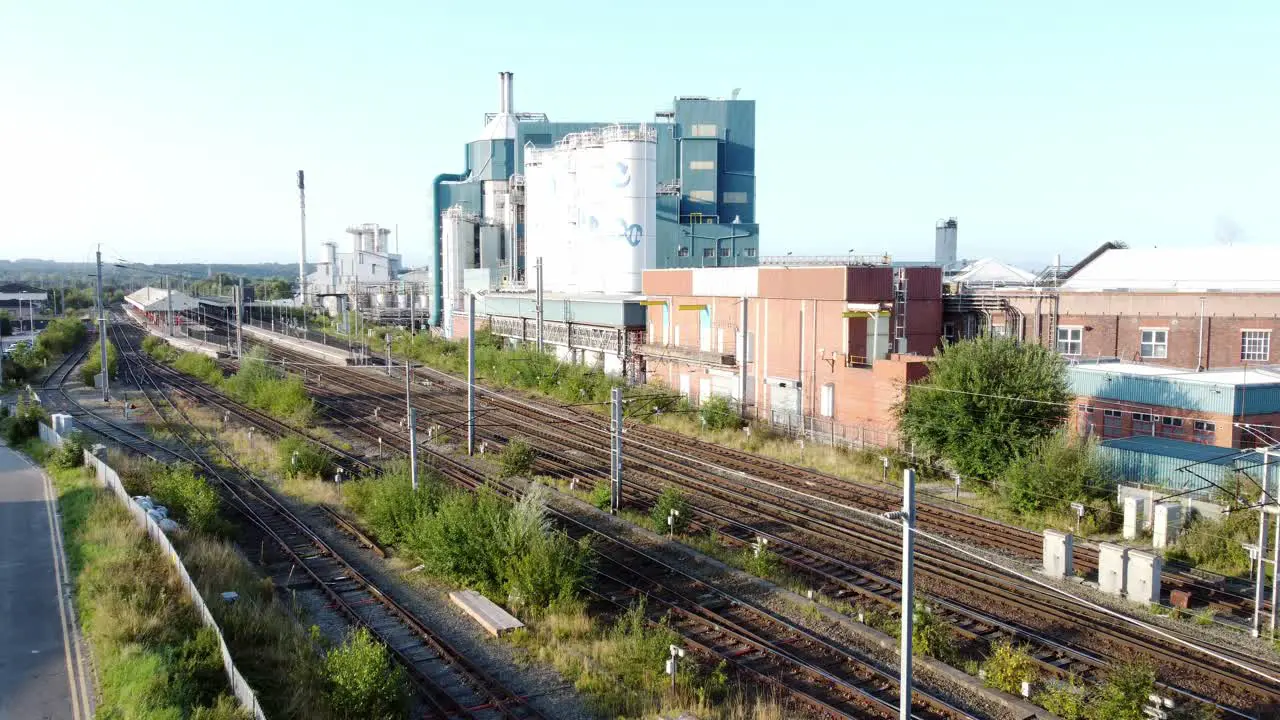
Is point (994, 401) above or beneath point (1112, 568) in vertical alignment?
above

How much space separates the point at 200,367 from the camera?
53.1m

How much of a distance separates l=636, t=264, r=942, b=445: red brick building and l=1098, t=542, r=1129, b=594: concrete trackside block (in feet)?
37.0

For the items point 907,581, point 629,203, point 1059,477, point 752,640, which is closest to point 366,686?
point 752,640

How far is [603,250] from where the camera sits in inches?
1997

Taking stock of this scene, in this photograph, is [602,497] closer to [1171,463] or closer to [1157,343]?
[1171,463]

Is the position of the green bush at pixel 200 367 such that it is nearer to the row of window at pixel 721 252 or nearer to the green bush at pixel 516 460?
the row of window at pixel 721 252

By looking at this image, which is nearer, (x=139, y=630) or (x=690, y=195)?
(x=139, y=630)

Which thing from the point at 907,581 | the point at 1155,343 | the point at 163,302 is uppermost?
the point at 163,302

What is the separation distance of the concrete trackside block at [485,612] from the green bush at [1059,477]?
1286 centimetres

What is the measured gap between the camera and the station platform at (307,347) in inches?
2338

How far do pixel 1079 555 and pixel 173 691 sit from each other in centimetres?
1695

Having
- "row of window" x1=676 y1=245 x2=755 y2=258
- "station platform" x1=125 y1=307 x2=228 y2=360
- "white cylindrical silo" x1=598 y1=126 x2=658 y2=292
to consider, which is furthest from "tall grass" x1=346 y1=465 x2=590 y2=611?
"station platform" x1=125 y1=307 x2=228 y2=360

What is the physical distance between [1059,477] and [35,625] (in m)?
20.6

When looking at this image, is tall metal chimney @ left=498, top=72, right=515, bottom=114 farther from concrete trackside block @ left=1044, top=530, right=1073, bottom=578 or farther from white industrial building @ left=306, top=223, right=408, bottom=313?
concrete trackside block @ left=1044, top=530, right=1073, bottom=578
